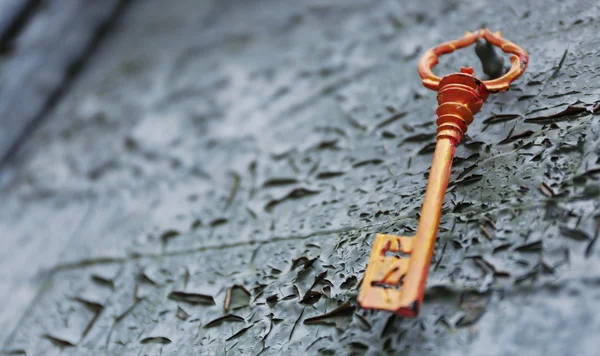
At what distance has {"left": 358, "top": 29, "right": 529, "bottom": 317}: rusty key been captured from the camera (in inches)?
26.4

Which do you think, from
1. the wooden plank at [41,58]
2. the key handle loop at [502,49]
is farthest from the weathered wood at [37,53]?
the key handle loop at [502,49]

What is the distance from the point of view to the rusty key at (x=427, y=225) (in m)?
0.67

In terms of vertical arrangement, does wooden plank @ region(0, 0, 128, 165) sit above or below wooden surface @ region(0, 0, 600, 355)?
above

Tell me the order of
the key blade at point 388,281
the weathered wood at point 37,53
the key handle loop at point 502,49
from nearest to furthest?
the key blade at point 388,281, the key handle loop at point 502,49, the weathered wood at point 37,53

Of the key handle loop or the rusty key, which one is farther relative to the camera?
the key handle loop

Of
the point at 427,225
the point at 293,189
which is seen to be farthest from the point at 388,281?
the point at 293,189

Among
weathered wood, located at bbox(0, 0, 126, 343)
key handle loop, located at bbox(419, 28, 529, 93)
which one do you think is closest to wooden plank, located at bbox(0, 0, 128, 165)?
weathered wood, located at bbox(0, 0, 126, 343)

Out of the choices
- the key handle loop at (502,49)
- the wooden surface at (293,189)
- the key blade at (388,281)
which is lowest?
the wooden surface at (293,189)

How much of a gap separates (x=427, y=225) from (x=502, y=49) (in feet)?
1.23

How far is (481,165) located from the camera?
0.88 metres

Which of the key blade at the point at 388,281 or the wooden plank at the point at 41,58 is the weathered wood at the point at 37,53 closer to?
the wooden plank at the point at 41,58

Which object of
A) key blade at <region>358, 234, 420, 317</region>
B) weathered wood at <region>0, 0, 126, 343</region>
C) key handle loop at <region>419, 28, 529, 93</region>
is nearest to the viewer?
key blade at <region>358, 234, 420, 317</region>

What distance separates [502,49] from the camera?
923 mm

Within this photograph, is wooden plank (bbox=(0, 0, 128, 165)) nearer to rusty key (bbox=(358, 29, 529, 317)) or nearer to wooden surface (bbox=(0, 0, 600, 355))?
wooden surface (bbox=(0, 0, 600, 355))
